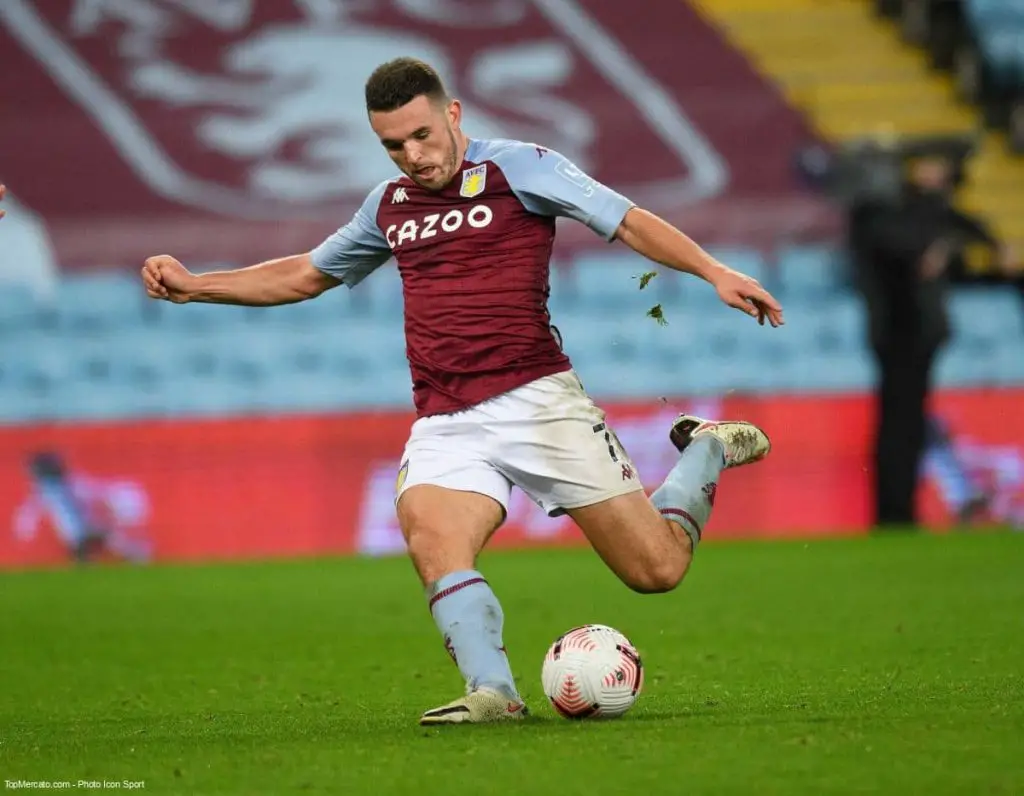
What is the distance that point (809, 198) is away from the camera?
16.3m

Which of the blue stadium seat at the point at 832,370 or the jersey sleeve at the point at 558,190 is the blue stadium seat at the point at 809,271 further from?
the jersey sleeve at the point at 558,190

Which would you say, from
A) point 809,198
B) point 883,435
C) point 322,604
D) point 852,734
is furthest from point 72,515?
point 852,734

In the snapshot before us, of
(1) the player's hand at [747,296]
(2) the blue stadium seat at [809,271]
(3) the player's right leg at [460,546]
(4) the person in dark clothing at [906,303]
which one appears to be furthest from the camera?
(2) the blue stadium seat at [809,271]

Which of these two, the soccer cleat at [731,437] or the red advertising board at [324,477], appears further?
the red advertising board at [324,477]

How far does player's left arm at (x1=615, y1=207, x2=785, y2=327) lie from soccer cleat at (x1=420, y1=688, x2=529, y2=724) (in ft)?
4.10

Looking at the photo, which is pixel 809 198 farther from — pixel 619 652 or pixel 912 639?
pixel 619 652

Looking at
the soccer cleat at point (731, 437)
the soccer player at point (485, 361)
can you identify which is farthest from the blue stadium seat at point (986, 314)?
the soccer player at point (485, 361)

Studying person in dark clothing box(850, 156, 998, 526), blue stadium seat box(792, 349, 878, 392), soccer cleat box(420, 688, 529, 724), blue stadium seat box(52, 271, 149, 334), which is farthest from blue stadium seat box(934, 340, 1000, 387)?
soccer cleat box(420, 688, 529, 724)

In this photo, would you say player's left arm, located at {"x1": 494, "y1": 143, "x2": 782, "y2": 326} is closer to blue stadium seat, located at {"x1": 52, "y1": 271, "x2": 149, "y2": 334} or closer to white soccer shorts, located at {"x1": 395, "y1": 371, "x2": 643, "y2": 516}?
white soccer shorts, located at {"x1": 395, "y1": 371, "x2": 643, "y2": 516}

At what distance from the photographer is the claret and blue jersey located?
543cm

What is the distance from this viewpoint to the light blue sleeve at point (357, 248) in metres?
5.69

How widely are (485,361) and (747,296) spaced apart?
2.86 ft

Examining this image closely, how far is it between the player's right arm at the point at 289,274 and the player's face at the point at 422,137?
1.14 ft

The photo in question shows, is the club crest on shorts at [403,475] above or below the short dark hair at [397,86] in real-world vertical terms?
below
